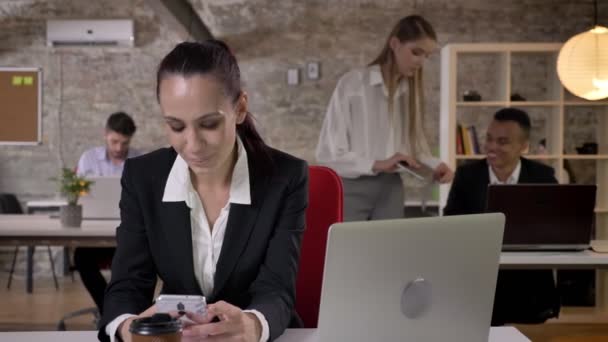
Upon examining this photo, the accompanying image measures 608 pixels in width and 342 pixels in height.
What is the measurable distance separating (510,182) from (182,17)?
484cm

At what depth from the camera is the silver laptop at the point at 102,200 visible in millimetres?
4027

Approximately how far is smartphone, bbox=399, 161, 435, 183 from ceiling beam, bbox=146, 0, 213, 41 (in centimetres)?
415

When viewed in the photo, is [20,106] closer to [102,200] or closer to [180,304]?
[102,200]

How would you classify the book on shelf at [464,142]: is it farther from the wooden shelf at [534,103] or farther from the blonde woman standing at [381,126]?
the blonde woman standing at [381,126]

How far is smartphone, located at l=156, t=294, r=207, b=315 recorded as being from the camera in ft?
4.12

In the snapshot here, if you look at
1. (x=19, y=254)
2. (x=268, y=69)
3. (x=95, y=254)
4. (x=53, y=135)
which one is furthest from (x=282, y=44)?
(x=95, y=254)

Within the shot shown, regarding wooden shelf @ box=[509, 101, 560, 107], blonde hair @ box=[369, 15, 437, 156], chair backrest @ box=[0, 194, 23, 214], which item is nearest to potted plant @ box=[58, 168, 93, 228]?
blonde hair @ box=[369, 15, 437, 156]

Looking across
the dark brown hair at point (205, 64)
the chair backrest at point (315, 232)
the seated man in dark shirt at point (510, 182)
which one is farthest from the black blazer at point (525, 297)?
the dark brown hair at point (205, 64)

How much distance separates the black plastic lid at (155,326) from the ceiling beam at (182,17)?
5906 mm

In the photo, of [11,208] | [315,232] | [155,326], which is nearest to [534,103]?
[315,232]

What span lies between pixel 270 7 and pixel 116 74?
1.92 meters

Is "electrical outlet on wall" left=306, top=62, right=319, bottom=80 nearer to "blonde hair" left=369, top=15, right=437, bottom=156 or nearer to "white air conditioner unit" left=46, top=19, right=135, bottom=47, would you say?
"white air conditioner unit" left=46, top=19, right=135, bottom=47

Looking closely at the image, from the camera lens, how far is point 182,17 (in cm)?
761

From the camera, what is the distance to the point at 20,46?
862 centimetres
